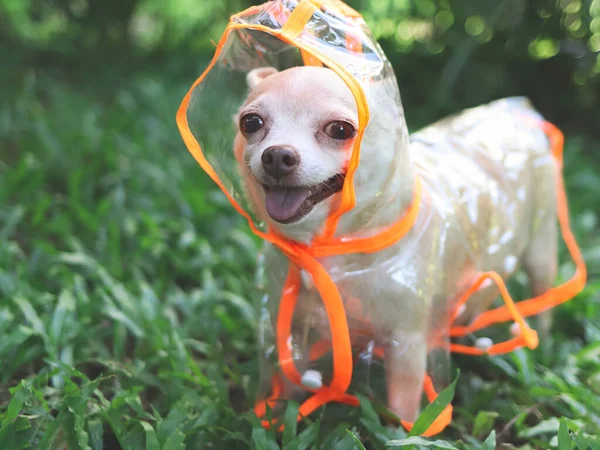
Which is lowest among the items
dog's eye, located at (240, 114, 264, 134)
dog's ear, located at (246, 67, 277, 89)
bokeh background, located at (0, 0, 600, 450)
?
bokeh background, located at (0, 0, 600, 450)

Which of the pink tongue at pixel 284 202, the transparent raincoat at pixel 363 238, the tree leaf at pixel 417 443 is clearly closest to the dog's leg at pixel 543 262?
the transparent raincoat at pixel 363 238

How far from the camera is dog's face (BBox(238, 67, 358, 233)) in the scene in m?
1.28

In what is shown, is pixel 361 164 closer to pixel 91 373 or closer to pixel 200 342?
pixel 200 342

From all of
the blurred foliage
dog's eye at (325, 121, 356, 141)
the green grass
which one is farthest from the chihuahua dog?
the blurred foliage

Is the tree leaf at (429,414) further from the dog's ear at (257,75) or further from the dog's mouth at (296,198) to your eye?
the dog's ear at (257,75)

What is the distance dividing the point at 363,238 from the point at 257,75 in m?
0.50

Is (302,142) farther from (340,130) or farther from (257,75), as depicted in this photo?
(257,75)

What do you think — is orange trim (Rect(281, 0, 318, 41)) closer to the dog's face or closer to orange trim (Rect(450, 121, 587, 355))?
the dog's face

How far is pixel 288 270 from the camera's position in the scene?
157cm

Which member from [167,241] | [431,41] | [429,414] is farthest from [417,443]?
[431,41]

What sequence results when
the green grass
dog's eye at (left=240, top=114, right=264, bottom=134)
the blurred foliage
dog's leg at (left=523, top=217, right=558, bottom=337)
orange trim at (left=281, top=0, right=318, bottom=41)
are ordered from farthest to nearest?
the blurred foliage, dog's leg at (left=523, top=217, right=558, bottom=337), the green grass, dog's eye at (left=240, top=114, right=264, bottom=134), orange trim at (left=281, top=0, right=318, bottom=41)

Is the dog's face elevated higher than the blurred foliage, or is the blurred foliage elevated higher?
the dog's face

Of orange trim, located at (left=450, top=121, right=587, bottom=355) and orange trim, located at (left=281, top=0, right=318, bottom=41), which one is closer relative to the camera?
orange trim, located at (left=281, top=0, right=318, bottom=41)

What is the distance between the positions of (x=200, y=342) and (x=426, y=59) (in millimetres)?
3083
